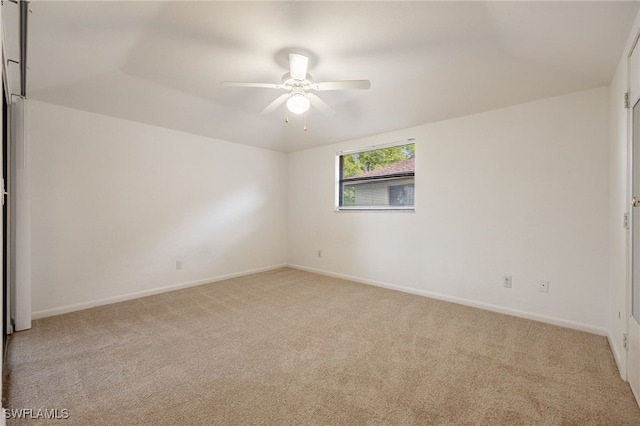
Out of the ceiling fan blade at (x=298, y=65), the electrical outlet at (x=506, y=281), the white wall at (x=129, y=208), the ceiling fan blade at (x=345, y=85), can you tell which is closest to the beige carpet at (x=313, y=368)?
the electrical outlet at (x=506, y=281)

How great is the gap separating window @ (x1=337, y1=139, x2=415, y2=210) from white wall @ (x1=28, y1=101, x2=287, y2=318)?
5.01 ft

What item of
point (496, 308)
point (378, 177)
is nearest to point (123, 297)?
point (378, 177)

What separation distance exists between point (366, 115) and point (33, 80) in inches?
130

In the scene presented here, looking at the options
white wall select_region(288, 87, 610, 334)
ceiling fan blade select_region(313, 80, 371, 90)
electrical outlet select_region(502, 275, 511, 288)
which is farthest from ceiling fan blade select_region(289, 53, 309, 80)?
electrical outlet select_region(502, 275, 511, 288)

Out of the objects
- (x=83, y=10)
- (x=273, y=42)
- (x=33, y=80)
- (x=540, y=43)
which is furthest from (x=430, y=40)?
(x=33, y=80)

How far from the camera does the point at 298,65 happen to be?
7.11ft

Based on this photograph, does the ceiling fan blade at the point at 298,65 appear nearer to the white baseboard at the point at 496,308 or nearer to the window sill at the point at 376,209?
the window sill at the point at 376,209

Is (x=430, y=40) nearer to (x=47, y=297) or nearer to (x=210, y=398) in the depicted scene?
(x=210, y=398)

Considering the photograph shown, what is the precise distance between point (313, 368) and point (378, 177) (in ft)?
9.49

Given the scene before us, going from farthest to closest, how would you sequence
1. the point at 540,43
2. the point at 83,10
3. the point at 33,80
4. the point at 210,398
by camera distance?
the point at 33,80 → the point at 540,43 → the point at 83,10 → the point at 210,398

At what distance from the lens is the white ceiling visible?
184 centimetres

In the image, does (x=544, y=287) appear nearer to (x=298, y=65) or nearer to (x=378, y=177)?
(x=378, y=177)

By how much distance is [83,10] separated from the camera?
1838mm

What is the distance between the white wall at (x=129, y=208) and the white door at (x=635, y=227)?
14.2 feet
